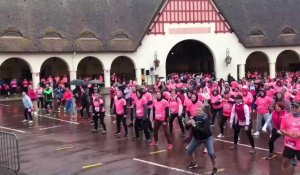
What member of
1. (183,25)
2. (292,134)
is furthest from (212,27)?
(292,134)

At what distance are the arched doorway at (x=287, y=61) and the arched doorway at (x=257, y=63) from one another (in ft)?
4.58

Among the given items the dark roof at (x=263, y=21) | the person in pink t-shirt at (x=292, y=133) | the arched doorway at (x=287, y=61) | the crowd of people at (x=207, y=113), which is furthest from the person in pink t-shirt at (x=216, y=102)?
the arched doorway at (x=287, y=61)

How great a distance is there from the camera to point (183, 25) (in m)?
39.1

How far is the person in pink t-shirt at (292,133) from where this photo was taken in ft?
29.7

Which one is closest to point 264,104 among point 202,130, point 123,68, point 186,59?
point 202,130

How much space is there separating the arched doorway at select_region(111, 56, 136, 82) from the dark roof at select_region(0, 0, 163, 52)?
4.18 meters

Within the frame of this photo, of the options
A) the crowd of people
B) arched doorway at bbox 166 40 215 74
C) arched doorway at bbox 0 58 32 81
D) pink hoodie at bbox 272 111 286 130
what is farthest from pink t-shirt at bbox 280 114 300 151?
arched doorway at bbox 166 40 215 74

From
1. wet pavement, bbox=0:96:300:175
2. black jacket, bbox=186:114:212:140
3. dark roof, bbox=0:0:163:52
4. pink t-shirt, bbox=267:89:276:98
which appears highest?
dark roof, bbox=0:0:163:52

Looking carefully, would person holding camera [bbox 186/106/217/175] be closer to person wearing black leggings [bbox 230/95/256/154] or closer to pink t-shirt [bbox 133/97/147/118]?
person wearing black leggings [bbox 230/95/256/154]

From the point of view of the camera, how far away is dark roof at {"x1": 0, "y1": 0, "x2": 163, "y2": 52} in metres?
34.1

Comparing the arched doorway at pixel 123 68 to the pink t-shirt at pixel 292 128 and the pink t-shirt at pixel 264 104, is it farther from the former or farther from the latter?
the pink t-shirt at pixel 292 128

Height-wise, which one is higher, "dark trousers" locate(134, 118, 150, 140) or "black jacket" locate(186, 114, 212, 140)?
"black jacket" locate(186, 114, 212, 140)

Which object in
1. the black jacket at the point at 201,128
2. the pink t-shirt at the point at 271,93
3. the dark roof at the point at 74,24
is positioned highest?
the dark roof at the point at 74,24

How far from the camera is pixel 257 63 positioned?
4425cm
